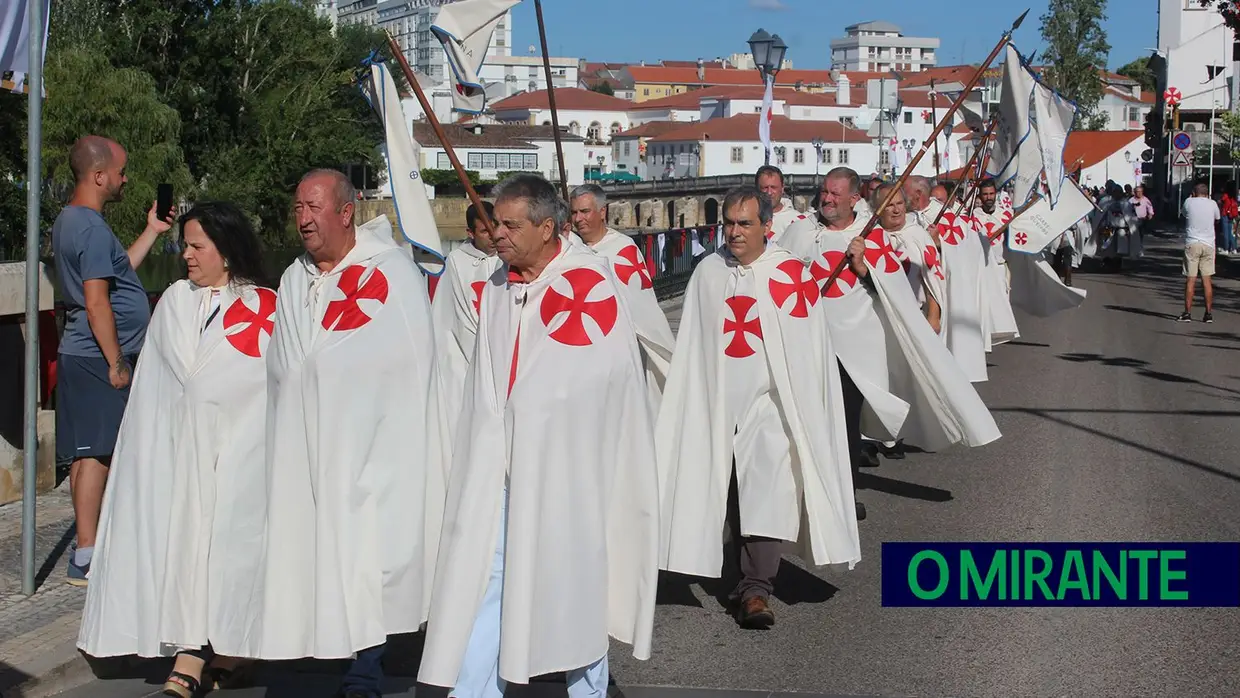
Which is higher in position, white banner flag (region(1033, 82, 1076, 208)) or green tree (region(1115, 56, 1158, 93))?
green tree (region(1115, 56, 1158, 93))

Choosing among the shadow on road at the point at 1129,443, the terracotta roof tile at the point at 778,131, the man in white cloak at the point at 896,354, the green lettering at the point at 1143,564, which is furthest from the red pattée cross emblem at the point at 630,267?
the terracotta roof tile at the point at 778,131

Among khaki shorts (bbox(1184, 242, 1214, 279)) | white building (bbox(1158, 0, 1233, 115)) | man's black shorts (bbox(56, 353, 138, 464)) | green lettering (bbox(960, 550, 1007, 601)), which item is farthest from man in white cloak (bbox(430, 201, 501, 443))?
white building (bbox(1158, 0, 1233, 115))

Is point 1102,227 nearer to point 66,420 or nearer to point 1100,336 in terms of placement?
point 1100,336

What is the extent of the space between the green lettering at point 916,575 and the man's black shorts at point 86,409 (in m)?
3.68

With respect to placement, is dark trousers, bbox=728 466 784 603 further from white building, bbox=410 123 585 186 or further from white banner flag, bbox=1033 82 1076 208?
white building, bbox=410 123 585 186

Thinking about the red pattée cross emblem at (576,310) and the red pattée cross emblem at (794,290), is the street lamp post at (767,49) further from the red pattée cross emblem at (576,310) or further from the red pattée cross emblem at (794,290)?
the red pattée cross emblem at (576,310)

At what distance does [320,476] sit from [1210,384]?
1146 cm

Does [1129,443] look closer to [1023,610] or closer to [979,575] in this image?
[979,575]

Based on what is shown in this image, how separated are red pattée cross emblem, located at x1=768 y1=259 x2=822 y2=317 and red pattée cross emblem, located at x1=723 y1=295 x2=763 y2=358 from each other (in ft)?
0.34

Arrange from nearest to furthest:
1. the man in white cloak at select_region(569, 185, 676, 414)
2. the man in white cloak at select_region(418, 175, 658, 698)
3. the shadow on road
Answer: the man in white cloak at select_region(418, 175, 658, 698) → the man in white cloak at select_region(569, 185, 676, 414) → the shadow on road

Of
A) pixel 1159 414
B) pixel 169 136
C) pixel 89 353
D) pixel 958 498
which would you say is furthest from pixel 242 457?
pixel 169 136

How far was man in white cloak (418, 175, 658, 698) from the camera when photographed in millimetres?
4832

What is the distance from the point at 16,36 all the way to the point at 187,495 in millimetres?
2391

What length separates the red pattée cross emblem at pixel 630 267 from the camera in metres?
8.43
